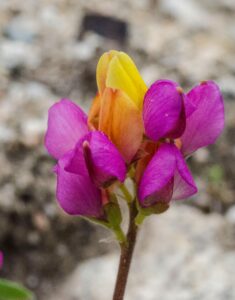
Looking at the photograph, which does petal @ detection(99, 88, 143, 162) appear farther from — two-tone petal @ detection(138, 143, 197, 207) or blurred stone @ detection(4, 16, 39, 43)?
blurred stone @ detection(4, 16, 39, 43)

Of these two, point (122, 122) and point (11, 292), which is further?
point (11, 292)

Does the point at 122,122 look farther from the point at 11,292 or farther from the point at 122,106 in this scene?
the point at 11,292

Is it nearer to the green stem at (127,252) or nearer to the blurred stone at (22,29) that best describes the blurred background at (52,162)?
the blurred stone at (22,29)

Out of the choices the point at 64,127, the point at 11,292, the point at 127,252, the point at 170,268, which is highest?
the point at 64,127

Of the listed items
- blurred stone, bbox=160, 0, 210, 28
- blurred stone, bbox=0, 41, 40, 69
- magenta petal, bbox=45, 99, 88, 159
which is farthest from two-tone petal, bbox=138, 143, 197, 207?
blurred stone, bbox=160, 0, 210, 28

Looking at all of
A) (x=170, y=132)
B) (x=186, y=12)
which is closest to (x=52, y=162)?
(x=170, y=132)

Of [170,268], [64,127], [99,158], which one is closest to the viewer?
[99,158]

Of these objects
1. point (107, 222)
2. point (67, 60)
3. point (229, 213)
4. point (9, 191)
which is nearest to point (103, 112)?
point (107, 222)
